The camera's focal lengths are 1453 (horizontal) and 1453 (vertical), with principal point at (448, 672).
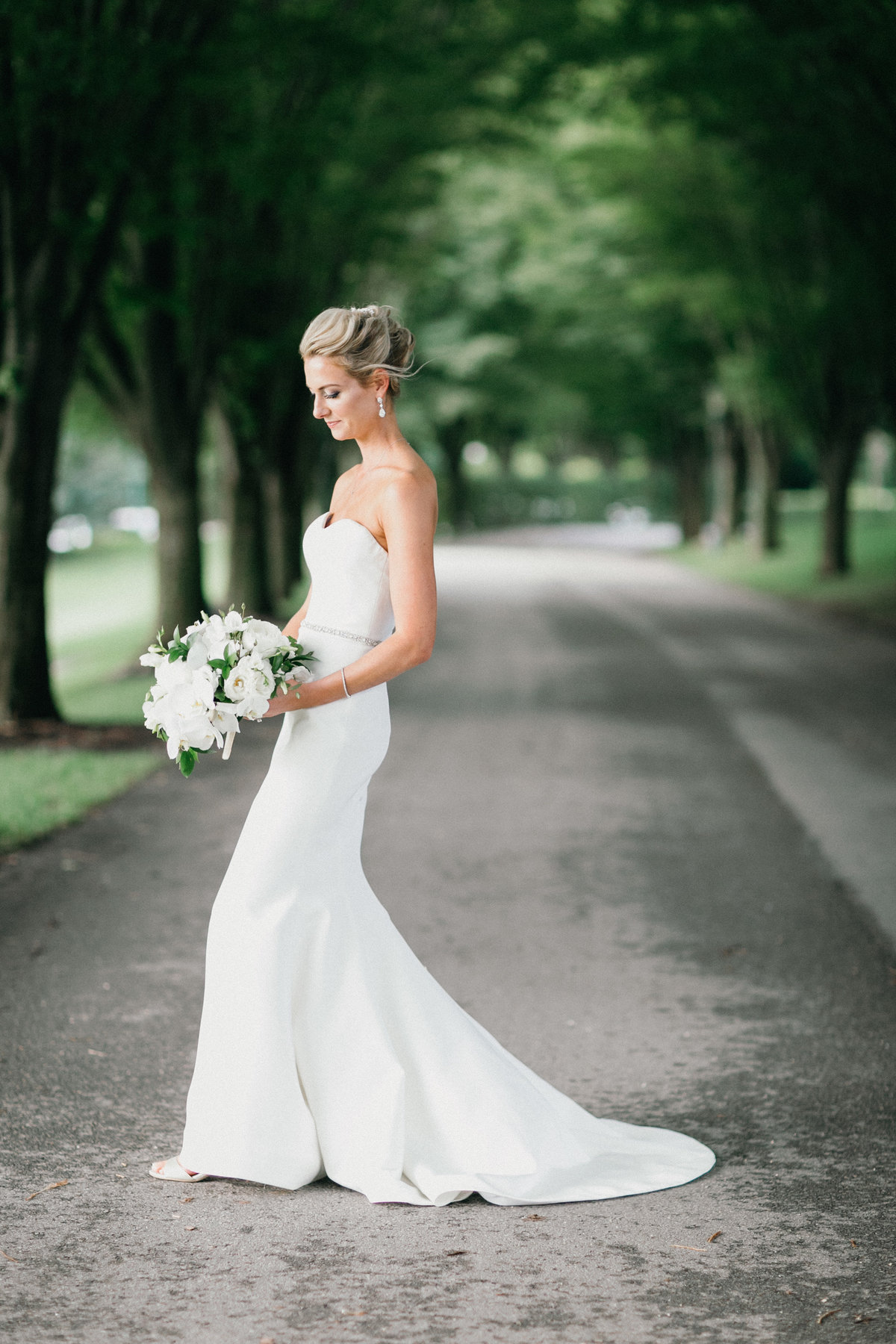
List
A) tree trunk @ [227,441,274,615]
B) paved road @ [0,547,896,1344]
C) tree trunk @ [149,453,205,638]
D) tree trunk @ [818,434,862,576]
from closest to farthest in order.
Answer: paved road @ [0,547,896,1344], tree trunk @ [149,453,205,638], tree trunk @ [227,441,274,615], tree trunk @ [818,434,862,576]

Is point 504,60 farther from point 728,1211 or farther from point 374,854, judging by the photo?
point 728,1211

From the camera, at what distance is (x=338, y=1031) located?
3963 millimetres

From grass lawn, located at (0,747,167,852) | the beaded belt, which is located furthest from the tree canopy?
the beaded belt

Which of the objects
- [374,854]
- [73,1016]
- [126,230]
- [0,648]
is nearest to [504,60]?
[126,230]

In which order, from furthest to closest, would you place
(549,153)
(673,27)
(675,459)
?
(675,459)
(549,153)
(673,27)

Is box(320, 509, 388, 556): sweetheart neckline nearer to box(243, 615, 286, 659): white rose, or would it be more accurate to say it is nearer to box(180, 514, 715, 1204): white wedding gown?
box(180, 514, 715, 1204): white wedding gown

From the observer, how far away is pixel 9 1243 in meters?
3.64

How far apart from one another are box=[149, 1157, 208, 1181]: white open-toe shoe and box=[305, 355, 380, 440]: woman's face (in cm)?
206

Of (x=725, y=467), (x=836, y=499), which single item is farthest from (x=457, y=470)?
(x=836, y=499)

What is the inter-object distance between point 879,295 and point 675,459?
2264 centimetres

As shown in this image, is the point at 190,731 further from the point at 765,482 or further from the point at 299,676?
the point at 765,482

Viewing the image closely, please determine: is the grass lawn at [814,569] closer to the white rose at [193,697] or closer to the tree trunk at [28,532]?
the tree trunk at [28,532]

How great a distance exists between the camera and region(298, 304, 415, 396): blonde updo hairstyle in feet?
12.5

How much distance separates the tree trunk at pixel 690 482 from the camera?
45.1m
